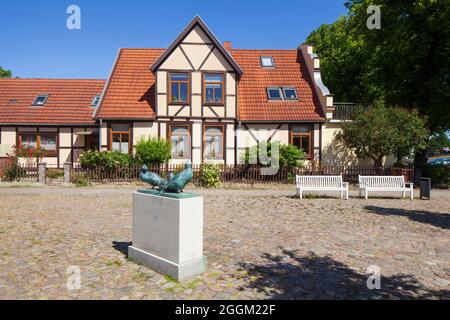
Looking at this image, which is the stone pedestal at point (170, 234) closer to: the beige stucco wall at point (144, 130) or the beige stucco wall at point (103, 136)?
the beige stucco wall at point (144, 130)

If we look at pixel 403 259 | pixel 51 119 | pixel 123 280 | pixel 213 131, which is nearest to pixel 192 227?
pixel 123 280

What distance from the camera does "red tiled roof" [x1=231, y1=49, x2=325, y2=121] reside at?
61.2ft

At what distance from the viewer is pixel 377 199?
40.7 ft

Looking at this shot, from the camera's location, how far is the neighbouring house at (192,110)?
59.0ft

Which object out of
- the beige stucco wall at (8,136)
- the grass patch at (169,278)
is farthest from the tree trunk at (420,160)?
the beige stucco wall at (8,136)

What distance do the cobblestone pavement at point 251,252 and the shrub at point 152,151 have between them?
641 cm

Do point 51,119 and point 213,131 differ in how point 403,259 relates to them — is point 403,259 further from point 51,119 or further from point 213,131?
point 51,119

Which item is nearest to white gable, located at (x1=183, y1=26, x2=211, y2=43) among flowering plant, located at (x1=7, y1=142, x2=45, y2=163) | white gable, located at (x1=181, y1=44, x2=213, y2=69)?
white gable, located at (x1=181, y1=44, x2=213, y2=69)

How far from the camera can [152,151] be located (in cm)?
1669

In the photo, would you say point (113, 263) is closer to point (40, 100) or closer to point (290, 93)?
point (290, 93)

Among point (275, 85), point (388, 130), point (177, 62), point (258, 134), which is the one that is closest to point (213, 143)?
point (258, 134)
